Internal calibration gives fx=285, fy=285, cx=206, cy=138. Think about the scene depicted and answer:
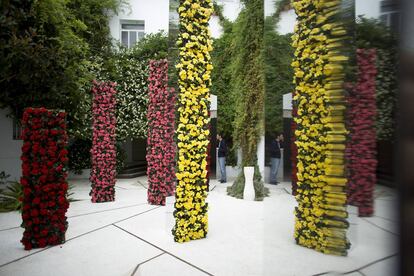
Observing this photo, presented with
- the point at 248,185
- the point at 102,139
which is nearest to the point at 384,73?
the point at 248,185

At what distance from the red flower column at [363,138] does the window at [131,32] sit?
13.6 metres

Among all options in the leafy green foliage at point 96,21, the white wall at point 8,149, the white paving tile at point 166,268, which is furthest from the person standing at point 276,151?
the leafy green foliage at point 96,21

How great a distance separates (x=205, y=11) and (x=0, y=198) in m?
7.27

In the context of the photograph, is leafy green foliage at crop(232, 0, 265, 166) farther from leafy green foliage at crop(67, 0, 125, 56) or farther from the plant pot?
leafy green foliage at crop(67, 0, 125, 56)

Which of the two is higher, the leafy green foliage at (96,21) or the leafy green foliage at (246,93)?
the leafy green foliage at (96,21)

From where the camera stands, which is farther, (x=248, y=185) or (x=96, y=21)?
(x=96, y=21)

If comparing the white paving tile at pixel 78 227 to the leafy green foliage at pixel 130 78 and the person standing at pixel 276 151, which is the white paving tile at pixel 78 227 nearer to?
the person standing at pixel 276 151

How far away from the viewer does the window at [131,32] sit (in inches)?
508

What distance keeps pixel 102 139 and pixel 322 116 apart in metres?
6.77

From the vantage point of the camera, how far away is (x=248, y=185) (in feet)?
23.3

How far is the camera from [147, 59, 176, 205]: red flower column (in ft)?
20.4

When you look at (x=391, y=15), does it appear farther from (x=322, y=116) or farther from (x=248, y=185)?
(x=248, y=185)

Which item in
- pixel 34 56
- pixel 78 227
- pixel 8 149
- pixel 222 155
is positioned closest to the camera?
pixel 78 227

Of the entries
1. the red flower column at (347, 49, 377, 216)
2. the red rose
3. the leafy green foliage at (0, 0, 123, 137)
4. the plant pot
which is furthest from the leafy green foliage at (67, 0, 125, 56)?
the red flower column at (347, 49, 377, 216)
